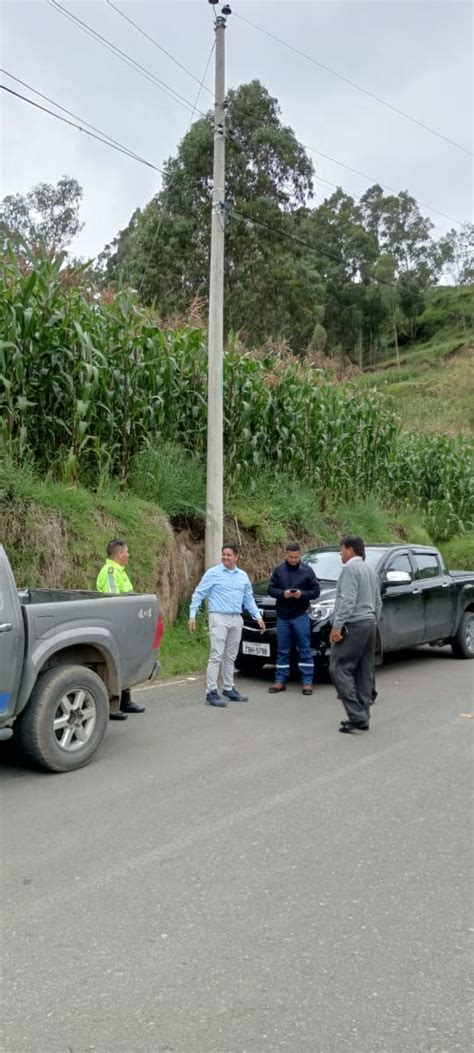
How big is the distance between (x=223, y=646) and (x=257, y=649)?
4.38ft

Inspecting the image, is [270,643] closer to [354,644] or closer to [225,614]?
→ [225,614]

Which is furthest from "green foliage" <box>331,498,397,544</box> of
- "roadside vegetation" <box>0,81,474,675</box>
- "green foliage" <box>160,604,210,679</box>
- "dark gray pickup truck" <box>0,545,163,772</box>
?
"dark gray pickup truck" <box>0,545,163,772</box>

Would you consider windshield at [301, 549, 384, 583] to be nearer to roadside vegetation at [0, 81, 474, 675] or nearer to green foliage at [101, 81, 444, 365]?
roadside vegetation at [0, 81, 474, 675]

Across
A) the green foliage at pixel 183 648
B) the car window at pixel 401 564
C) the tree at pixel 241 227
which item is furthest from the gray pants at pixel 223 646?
the tree at pixel 241 227

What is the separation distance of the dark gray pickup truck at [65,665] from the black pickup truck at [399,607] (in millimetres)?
3328

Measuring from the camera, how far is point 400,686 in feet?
32.7

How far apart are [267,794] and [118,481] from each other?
22.2 ft

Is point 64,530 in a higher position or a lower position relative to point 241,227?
lower

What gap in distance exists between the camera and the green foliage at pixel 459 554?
21.4 metres

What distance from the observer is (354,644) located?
763cm

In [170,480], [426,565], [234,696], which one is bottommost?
[234,696]

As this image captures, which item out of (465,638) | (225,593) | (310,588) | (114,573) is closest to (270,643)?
(310,588)

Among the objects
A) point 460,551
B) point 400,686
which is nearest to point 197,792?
point 400,686

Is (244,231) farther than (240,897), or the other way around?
(244,231)
